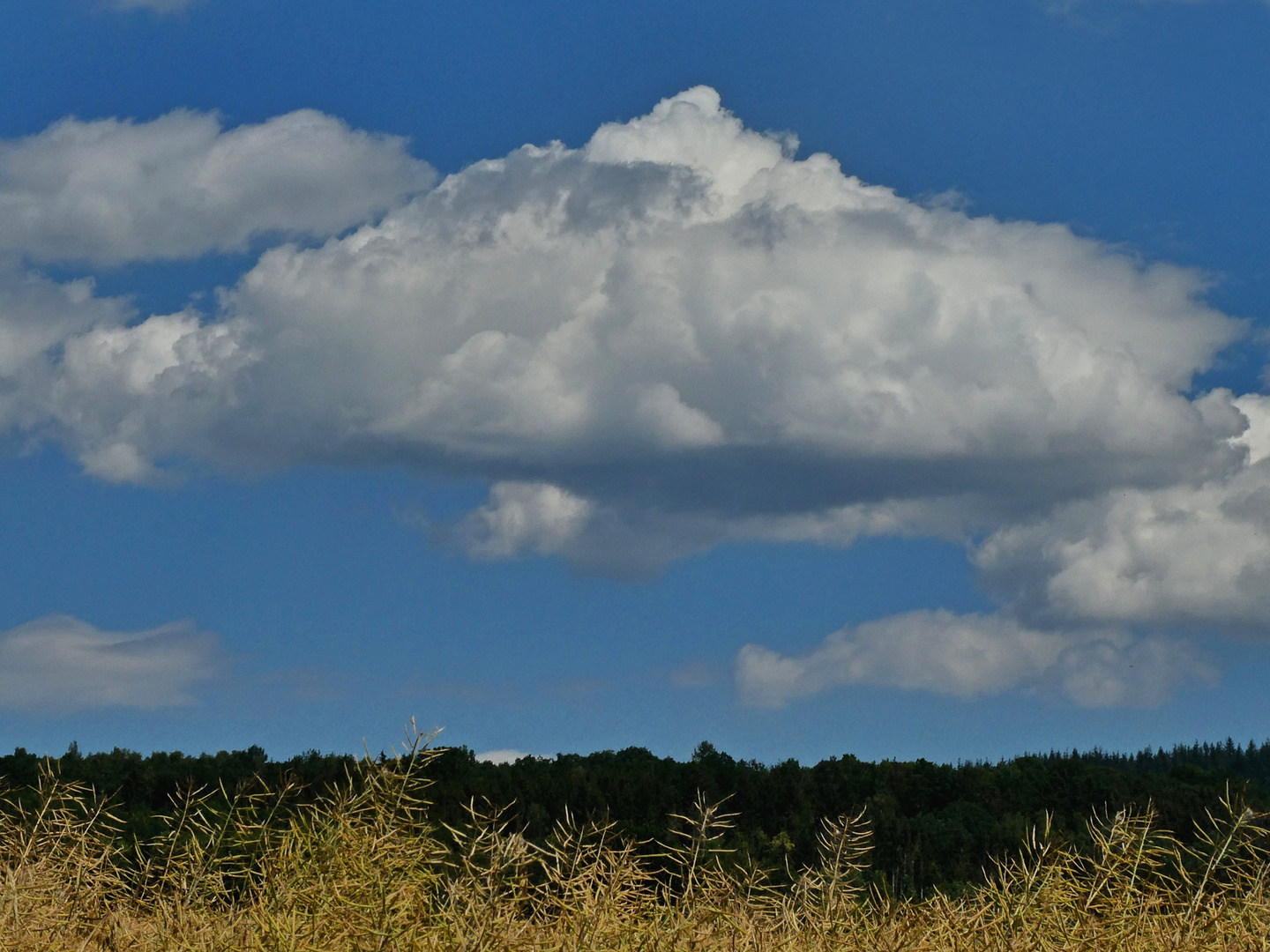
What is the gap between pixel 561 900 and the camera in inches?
293

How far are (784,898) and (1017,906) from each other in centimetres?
151

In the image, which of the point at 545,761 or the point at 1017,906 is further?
the point at 545,761

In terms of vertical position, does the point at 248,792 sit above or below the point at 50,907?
above

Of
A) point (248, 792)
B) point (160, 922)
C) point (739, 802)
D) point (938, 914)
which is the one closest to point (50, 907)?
point (160, 922)

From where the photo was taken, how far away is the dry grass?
703 centimetres

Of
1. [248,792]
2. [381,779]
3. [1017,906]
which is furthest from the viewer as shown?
[248,792]

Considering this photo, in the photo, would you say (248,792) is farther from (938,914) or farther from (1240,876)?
(1240,876)

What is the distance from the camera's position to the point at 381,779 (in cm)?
847

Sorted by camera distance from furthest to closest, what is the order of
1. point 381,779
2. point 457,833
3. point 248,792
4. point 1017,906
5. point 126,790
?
point 126,790 → point 248,792 → point 381,779 → point 1017,906 → point 457,833

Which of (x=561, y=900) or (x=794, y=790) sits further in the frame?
(x=794, y=790)

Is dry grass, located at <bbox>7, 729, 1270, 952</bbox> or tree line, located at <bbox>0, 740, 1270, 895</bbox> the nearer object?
dry grass, located at <bbox>7, 729, 1270, 952</bbox>

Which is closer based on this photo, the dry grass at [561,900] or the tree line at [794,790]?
the dry grass at [561,900]

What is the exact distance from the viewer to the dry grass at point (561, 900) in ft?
23.1

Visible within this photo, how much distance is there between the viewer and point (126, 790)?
5553 centimetres
